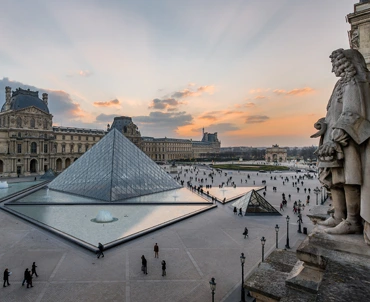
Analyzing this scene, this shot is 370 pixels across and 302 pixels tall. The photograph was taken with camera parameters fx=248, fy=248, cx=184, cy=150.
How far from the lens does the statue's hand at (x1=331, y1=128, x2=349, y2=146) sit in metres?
2.64

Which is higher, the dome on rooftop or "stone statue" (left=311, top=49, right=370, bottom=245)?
the dome on rooftop

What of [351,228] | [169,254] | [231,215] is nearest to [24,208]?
[169,254]

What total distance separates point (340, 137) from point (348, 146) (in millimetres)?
153

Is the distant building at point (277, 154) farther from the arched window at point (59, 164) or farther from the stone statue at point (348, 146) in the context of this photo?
the stone statue at point (348, 146)

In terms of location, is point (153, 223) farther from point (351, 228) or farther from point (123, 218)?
point (351, 228)

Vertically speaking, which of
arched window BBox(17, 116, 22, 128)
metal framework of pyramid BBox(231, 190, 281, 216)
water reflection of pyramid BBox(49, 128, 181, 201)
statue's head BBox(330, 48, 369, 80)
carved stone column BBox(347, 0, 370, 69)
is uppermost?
arched window BBox(17, 116, 22, 128)

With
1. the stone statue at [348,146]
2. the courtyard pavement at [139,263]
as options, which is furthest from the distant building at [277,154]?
the stone statue at [348,146]

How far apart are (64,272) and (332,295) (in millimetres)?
9636

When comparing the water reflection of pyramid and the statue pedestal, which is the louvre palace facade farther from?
the statue pedestal

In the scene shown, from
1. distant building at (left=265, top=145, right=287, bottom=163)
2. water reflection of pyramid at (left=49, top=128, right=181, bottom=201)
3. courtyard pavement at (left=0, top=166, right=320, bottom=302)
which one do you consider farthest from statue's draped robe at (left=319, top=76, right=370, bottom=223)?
distant building at (left=265, top=145, right=287, bottom=163)

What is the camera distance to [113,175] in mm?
24172

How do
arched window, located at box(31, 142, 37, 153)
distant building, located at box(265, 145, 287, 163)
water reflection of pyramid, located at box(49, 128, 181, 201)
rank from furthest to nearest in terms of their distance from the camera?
distant building, located at box(265, 145, 287, 163), arched window, located at box(31, 142, 37, 153), water reflection of pyramid, located at box(49, 128, 181, 201)

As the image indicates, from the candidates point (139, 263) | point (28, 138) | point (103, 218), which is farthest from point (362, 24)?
point (28, 138)

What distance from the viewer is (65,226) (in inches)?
569
